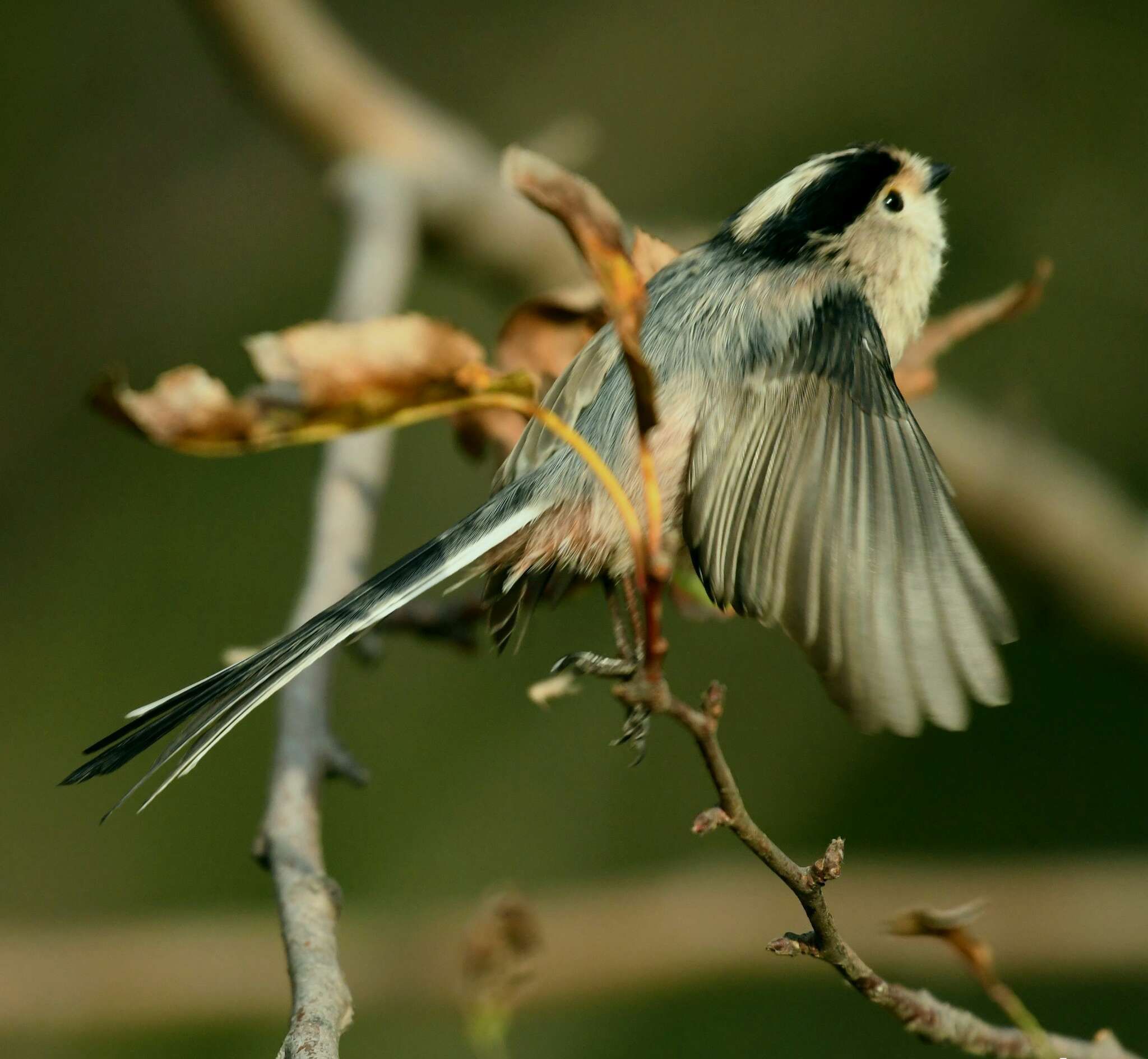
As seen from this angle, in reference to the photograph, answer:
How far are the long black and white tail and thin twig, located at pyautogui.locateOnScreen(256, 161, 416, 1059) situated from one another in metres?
0.11

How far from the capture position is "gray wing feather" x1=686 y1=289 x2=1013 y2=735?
2.43ft

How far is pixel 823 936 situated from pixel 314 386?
38 cm

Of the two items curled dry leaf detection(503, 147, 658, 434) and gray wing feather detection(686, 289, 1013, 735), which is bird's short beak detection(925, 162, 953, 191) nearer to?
gray wing feather detection(686, 289, 1013, 735)

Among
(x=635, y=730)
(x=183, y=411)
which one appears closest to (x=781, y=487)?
(x=635, y=730)

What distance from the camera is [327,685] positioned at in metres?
1.15

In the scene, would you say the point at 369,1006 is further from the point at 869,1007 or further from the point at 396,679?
the point at 869,1007

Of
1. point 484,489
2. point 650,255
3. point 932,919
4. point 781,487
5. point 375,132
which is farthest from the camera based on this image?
point 484,489

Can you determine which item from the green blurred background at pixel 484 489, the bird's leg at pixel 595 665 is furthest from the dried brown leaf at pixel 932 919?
the green blurred background at pixel 484 489

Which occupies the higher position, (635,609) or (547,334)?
(547,334)

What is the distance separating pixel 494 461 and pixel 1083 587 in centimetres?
107

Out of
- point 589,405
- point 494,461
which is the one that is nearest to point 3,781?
point 494,461

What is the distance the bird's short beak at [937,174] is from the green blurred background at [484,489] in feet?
3.50

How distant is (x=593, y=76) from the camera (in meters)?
2.93

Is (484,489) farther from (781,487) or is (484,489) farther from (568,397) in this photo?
(781,487)
